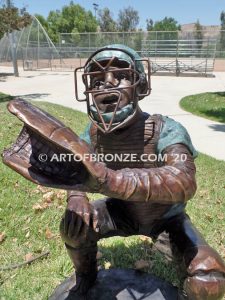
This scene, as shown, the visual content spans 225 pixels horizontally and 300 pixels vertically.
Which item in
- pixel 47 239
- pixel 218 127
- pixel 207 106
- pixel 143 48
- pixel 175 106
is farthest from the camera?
pixel 143 48

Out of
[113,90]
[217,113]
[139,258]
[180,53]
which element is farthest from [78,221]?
[180,53]

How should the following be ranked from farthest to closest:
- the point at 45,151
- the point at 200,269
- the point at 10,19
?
the point at 10,19 < the point at 200,269 < the point at 45,151

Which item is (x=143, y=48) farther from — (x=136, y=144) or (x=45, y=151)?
(x=45, y=151)

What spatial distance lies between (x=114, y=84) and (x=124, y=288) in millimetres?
1316

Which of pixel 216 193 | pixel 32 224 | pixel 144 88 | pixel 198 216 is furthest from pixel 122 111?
pixel 216 193

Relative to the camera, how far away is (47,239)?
360cm

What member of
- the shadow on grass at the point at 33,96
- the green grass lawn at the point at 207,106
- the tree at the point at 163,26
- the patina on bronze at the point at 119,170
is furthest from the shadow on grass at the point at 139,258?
the tree at the point at 163,26

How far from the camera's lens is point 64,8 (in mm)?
65562

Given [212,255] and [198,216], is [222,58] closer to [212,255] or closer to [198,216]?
[198,216]

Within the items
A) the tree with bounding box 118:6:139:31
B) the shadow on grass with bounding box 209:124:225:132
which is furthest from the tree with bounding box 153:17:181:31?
the shadow on grass with bounding box 209:124:225:132

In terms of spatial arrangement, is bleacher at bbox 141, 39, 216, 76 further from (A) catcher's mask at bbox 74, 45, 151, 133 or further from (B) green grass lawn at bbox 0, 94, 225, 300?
(A) catcher's mask at bbox 74, 45, 151, 133

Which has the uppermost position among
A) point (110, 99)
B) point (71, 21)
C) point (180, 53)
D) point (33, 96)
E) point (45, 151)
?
point (71, 21)

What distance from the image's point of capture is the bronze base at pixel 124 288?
7.72ft

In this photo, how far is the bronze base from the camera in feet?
7.72
